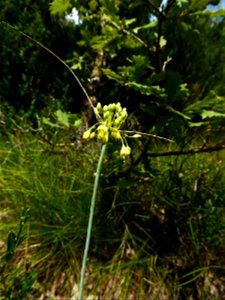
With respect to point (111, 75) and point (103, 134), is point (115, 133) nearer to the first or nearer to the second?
point (103, 134)

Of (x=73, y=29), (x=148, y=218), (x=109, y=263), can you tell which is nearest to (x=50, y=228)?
(x=109, y=263)

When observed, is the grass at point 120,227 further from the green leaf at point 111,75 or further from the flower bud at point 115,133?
the flower bud at point 115,133

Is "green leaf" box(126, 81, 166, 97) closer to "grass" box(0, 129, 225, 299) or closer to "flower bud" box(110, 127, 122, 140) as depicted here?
"grass" box(0, 129, 225, 299)

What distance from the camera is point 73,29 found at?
3.38 meters

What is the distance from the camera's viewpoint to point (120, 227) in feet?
7.34

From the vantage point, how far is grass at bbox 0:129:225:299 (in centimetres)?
202

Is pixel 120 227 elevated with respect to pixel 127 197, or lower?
lower

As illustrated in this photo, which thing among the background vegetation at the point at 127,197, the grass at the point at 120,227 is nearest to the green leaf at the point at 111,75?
the background vegetation at the point at 127,197

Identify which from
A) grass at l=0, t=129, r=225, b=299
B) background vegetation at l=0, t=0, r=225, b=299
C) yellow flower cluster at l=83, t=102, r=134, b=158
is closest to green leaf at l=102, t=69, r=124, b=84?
background vegetation at l=0, t=0, r=225, b=299

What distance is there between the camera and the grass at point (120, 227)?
2.02m

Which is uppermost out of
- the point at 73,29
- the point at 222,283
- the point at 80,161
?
the point at 73,29

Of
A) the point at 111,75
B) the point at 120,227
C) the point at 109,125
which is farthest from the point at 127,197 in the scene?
the point at 109,125

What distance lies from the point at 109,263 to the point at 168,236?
0.36 meters

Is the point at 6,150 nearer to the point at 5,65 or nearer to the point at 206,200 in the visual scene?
the point at 5,65
